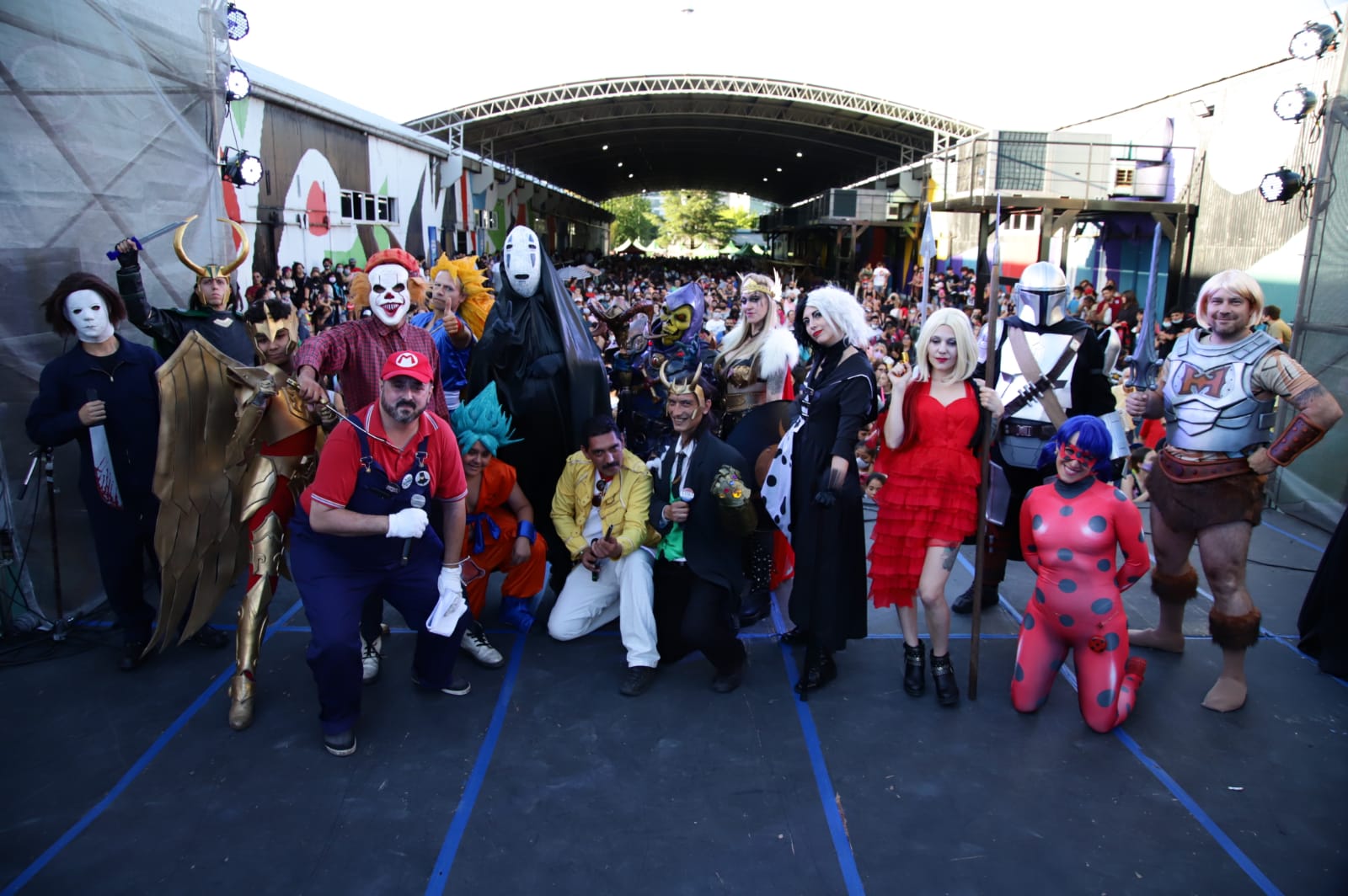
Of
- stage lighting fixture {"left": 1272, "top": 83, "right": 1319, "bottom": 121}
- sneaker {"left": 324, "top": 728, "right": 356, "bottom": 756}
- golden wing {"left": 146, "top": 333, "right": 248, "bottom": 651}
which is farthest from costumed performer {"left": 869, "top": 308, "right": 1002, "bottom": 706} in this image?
stage lighting fixture {"left": 1272, "top": 83, "right": 1319, "bottom": 121}

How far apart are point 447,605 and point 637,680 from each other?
0.93 metres

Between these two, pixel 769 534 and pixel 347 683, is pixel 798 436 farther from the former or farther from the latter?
pixel 347 683

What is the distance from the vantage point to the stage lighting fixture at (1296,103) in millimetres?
8672

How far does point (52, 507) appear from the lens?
4184mm

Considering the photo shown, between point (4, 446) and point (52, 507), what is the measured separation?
361 millimetres

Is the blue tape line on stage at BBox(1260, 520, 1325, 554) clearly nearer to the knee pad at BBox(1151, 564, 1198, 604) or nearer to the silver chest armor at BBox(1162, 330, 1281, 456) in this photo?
the knee pad at BBox(1151, 564, 1198, 604)

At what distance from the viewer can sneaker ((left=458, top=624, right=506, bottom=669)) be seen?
4.05 m

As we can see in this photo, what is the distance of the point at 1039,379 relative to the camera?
160 inches

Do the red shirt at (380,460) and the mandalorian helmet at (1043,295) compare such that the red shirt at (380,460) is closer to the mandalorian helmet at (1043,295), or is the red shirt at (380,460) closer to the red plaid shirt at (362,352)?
the red plaid shirt at (362,352)

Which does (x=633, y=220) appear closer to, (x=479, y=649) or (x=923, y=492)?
(x=479, y=649)

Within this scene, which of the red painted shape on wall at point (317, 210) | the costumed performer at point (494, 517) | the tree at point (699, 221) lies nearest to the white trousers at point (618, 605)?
the costumed performer at point (494, 517)

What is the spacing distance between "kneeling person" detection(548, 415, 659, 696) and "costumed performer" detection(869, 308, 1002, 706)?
42.8 inches

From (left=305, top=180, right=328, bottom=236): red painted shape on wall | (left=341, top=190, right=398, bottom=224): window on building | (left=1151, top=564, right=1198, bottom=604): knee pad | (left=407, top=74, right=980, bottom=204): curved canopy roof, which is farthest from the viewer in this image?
(left=407, top=74, right=980, bottom=204): curved canopy roof

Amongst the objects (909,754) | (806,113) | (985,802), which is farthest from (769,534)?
(806,113)
